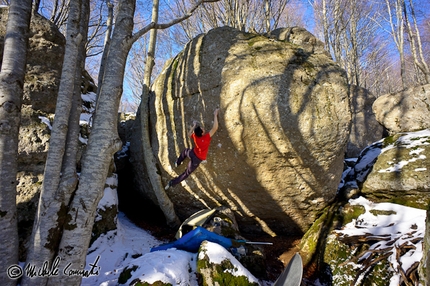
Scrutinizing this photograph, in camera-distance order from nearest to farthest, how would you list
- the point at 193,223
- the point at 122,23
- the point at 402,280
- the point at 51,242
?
the point at 51,242, the point at 122,23, the point at 402,280, the point at 193,223

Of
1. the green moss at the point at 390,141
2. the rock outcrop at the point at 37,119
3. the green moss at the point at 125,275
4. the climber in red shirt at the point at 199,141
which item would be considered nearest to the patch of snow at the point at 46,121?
the rock outcrop at the point at 37,119

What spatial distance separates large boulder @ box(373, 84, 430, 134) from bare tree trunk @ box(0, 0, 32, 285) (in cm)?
997

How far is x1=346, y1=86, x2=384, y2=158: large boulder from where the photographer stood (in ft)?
38.6

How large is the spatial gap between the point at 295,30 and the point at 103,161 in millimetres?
7215

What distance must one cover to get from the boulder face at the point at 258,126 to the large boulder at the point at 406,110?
15.7 ft

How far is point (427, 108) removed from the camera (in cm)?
804

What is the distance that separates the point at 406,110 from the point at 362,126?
3.81 meters

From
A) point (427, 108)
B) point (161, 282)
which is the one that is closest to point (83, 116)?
point (161, 282)

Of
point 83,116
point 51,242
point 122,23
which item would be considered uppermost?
point 122,23

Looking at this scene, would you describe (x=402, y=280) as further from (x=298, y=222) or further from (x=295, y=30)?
(x=295, y=30)

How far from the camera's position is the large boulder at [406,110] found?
26.6 ft

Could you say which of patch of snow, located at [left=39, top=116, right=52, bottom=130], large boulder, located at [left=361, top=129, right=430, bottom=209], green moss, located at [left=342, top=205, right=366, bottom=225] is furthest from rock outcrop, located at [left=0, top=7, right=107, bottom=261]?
large boulder, located at [left=361, top=129, right=430, bottom=209]

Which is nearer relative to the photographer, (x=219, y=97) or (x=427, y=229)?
(x=427, y=229)

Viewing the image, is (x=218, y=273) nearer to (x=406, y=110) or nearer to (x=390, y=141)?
(x=390, y=141)
